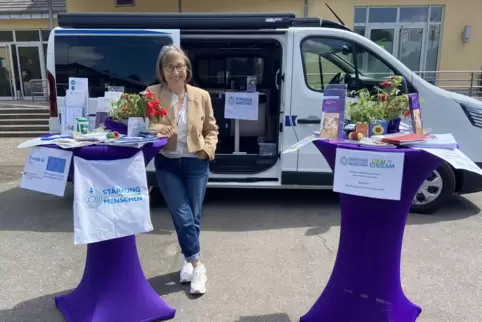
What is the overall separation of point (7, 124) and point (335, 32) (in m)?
9.90

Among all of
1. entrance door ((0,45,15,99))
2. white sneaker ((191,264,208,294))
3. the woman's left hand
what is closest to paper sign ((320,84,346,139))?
the woman's left hand

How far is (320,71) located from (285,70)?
44cm

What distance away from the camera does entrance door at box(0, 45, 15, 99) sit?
50.0 feet

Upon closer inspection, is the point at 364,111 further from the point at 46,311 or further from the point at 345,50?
the point at 46,311

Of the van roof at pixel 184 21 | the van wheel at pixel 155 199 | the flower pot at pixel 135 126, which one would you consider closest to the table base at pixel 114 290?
the flower pot at pixel 135 126

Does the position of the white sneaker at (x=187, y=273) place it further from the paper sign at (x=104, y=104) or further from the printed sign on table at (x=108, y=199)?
the paper sign at (x=104, y=104)

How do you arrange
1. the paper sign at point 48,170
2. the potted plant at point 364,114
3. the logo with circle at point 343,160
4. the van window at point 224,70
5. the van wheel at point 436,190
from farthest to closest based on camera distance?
the van window at point 224,70 < the van wheel at point 436,190 < the potted plant at point 364,114 < the paper sign at point 48,170 < the logo with circle at point 343,160

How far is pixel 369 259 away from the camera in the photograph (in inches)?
97.2

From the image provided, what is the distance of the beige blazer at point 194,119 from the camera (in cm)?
290

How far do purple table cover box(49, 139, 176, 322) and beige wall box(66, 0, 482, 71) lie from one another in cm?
1162

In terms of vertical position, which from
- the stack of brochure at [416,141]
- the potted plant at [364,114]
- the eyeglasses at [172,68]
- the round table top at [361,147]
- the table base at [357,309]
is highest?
the eyeglasses at [172,68]

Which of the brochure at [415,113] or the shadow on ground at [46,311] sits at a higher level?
the brochure at [415,113]

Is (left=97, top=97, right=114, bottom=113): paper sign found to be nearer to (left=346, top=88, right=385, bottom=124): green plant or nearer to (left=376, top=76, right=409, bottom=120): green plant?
(left=346, top=88, right=385, bottom=124): green plant

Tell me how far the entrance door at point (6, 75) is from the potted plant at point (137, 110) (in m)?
15.3
